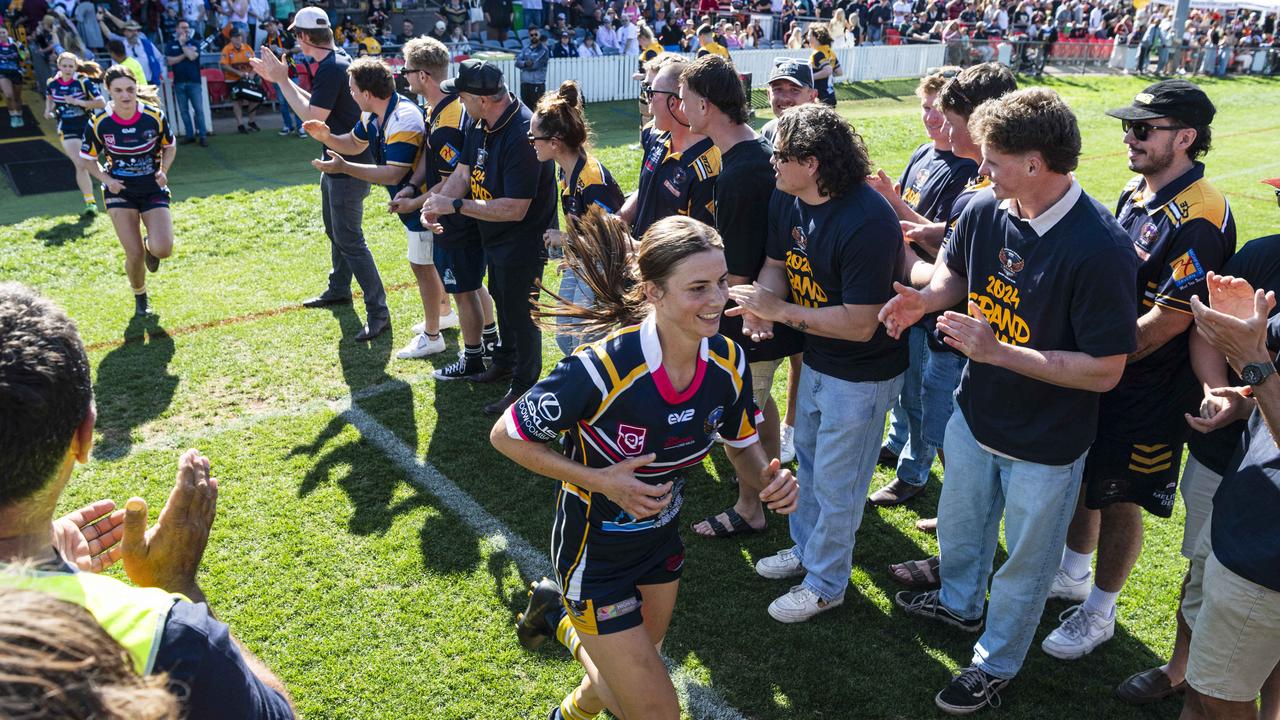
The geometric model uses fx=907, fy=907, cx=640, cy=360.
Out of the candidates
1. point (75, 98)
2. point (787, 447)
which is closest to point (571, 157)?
point (787, 447)

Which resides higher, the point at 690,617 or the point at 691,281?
the point at 691,281

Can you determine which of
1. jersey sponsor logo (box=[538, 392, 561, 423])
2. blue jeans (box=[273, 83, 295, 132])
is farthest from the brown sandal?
blue jeans (box=[273, 83, 295, 132])

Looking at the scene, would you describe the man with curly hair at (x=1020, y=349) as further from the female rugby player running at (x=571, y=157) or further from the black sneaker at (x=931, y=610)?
the female rugby player running at (x=571, y=157)

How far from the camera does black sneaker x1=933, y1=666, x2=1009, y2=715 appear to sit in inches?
153

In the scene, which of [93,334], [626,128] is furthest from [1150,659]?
[626,128]

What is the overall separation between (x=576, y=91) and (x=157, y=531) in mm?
4500

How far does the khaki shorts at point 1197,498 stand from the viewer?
12.5ft

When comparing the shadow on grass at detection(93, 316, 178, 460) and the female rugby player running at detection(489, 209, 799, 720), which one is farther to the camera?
the shadow on grass at detection(93, 316, 178, 460)

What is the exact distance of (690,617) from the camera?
4523 mm

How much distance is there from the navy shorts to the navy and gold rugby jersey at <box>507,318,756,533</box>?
57mm

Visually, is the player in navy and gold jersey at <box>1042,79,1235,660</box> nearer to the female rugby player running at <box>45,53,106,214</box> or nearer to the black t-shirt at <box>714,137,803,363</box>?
the black t-shirt at <box>714,137,803,363</box>

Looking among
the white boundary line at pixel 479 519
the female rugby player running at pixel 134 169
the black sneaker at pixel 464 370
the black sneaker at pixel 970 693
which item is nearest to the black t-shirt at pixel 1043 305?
the black sneaker at pixel 970 693

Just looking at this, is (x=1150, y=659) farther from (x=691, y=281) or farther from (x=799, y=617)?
(x=691, y=281)

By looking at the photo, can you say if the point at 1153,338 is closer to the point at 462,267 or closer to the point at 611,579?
the point at 611,579
